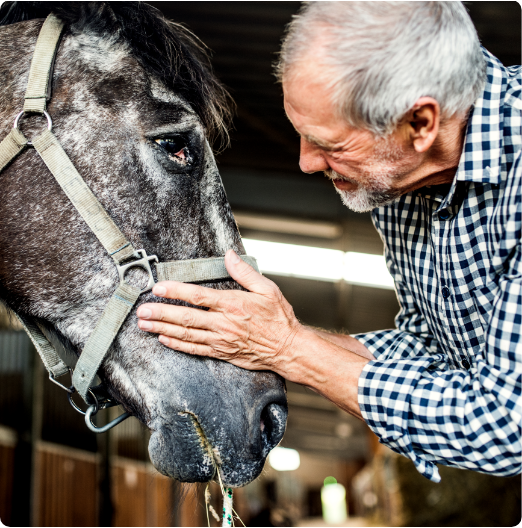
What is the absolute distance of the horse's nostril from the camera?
1.66 meters

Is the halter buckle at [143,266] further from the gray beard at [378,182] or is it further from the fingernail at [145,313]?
the gray beard at [378,182]

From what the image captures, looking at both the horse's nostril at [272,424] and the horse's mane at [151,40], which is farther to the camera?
the horse's mane at [151,40]

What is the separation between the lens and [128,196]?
5.46 ft

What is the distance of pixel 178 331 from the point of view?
1577 mm

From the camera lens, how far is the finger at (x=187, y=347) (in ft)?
5.20

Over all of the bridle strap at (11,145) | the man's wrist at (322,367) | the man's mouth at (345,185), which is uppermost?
the bridle strap at (11,145)

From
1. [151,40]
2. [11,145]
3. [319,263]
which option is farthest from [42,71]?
[319,263]

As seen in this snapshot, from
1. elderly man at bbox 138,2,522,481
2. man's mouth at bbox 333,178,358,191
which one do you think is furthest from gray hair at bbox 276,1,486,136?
man's mouth at bbox 333,178,358,191

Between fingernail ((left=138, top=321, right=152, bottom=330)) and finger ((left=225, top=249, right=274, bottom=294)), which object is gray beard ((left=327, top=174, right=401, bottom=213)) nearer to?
finger ((left=225, top=249, right=274, bottom=294))

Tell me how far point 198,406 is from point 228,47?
3434 mm

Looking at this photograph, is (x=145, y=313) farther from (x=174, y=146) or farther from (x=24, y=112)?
(x=24, y=112)

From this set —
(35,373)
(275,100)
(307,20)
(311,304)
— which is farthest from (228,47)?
(311,304)

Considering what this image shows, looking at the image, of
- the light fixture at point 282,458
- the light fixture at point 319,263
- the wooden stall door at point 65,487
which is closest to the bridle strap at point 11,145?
the wooden stall door at point 65,487

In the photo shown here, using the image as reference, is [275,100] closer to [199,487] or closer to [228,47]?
[228,47]
